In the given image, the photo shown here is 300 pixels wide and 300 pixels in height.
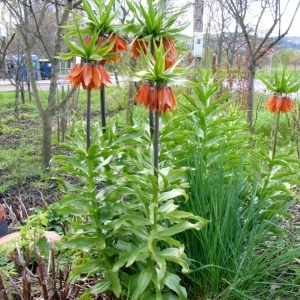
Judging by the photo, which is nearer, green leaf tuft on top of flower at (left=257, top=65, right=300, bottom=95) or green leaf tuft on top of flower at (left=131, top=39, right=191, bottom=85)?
green leaf tuft on top of flower at (left=131, top=39, right=191, bottom=85)

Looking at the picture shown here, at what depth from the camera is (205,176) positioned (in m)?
1.91

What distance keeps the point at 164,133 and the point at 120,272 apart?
2.10ft

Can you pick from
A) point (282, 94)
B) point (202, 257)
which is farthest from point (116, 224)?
point (282, 94)

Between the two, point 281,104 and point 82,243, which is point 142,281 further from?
point 281,104

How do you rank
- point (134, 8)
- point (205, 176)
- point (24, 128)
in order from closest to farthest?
point (134, 8), point (205, 176), point (24, 128)

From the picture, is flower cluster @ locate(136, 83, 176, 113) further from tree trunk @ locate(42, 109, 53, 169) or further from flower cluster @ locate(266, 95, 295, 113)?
tree trunk @ locate(42, 109, 53, 169)

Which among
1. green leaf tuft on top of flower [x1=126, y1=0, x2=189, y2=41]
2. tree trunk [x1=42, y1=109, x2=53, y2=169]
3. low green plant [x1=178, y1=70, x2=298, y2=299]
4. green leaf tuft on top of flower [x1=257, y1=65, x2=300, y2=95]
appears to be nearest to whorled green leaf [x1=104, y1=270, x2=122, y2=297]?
low green plant [x1=178, y1=70, x2=298, y2=299]

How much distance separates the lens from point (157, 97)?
1470 millimetres

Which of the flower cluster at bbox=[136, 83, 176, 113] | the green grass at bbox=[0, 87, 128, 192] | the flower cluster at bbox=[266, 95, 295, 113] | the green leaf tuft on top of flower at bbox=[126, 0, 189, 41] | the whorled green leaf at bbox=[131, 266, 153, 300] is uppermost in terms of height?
the green leaf tuft on top of flower at bbox=[126, 0, 189, 41]

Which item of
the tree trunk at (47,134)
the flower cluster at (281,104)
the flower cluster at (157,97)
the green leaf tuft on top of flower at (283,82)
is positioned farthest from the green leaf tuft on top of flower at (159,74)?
the tree trunk at (47,134)

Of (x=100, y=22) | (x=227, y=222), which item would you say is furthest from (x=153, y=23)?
(x=227, y=222)

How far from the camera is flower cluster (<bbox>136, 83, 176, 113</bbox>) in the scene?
57.7 inches

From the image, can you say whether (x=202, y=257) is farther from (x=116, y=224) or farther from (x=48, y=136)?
(x=48, y=136)

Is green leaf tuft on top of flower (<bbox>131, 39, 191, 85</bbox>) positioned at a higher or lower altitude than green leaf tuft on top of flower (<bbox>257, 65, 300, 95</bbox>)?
higher
